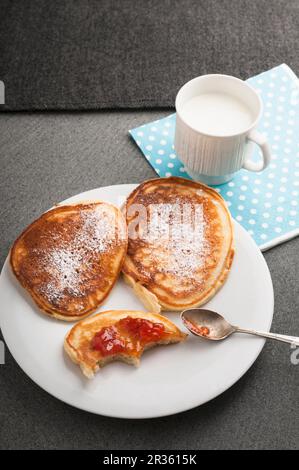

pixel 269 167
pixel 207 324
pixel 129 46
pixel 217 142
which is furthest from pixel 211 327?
pixel 129 46

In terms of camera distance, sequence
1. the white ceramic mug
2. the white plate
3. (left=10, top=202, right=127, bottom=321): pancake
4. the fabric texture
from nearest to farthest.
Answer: the white plate
(left=10, top=202, right=127, bottom=321): pancake
the white ceramic mug
the fabric texture

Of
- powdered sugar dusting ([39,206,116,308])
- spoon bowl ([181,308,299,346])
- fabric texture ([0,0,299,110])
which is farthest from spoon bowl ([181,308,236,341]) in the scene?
fabric texture ([0,0,299,110])

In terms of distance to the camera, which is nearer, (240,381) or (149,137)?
(240,381)

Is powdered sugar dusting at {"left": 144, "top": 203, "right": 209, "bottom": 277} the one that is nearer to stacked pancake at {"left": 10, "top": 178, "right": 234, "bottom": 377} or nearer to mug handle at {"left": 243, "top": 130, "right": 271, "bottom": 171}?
stacked pancake at {"left": 10, "top": 178, "right": 234, "bottom": 377}

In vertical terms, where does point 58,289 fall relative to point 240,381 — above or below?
above
